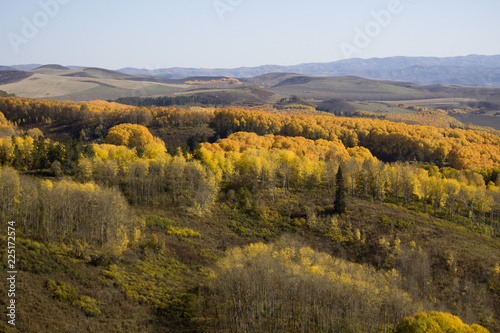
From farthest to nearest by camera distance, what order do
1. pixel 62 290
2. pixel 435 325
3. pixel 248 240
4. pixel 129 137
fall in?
pixel 129 137 < pixel 248 240 < pixel 62 290 < pixel 435 325

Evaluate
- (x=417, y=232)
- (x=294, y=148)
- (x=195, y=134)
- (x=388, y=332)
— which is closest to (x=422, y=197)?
(x=417, y=232)

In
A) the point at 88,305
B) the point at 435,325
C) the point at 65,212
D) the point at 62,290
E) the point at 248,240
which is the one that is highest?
the point at 65,212

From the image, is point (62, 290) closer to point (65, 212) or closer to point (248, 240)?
point (65, 212)

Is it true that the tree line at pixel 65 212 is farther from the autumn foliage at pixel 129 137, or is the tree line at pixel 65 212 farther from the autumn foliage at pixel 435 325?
the autumn foliage at pixel 129 137

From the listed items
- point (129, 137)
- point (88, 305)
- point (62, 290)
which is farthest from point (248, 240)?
point (129, 137)

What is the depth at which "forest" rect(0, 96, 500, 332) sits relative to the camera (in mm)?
40969

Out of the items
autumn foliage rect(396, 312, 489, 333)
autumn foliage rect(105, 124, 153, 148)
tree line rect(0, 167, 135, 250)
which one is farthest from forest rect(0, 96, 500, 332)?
autumn foliage rect(105, 124, 153, 148)

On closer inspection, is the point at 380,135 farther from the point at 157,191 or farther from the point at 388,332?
the point at 388,332

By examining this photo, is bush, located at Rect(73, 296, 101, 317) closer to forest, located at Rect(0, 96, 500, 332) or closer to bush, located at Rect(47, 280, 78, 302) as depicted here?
forest, located at Rect(0, 96, 500, 332)

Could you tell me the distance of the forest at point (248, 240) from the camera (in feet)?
134

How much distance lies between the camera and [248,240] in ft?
238

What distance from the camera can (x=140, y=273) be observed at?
50812 mm

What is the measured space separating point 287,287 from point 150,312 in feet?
53.6

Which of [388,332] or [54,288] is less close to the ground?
[54,288]
